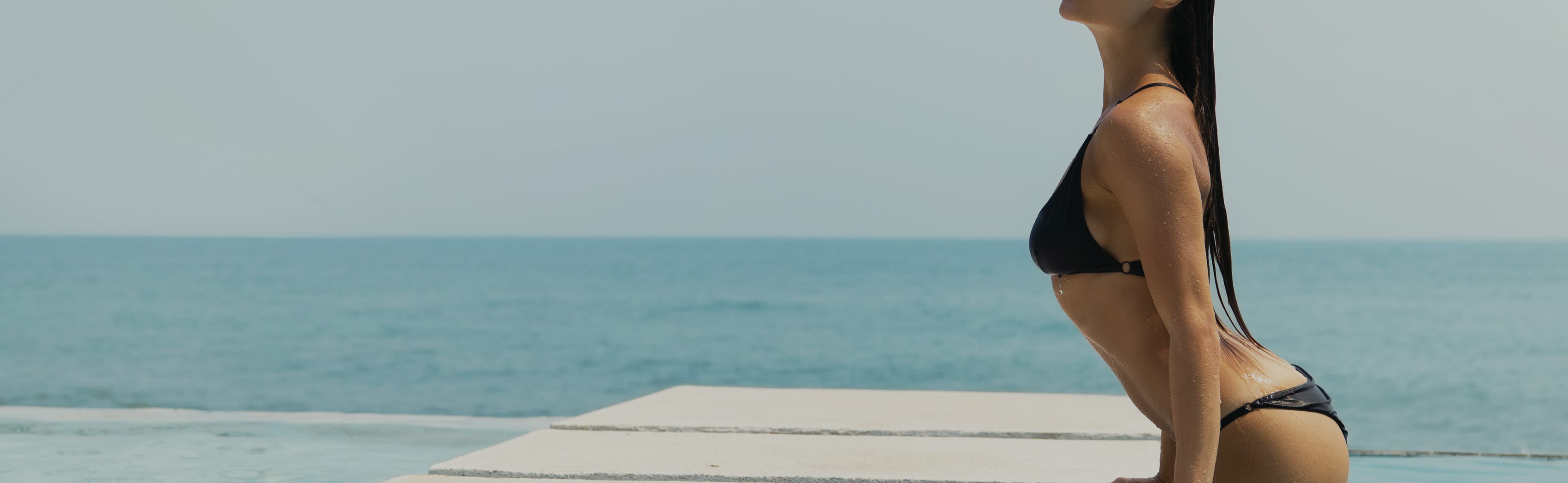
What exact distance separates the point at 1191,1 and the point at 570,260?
85.9 m

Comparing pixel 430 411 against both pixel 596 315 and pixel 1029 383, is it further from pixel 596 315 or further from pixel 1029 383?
pixel 596 315

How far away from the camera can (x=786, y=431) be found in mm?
5035

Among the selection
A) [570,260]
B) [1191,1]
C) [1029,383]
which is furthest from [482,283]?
[1191,1]

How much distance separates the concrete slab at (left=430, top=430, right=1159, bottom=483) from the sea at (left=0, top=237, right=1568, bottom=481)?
9.17 feet

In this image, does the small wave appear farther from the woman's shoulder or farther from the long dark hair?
the woman's shoulder

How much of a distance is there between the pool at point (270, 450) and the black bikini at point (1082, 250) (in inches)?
137

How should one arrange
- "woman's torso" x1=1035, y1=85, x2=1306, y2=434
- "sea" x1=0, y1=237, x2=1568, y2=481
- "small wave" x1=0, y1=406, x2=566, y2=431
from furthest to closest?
"sea" x1=0, y1=237, x2=1568, y2=481
"small wave" x1=0, y1=406, x2=566, y2=431
"woman's torso" x1=1035, y1=85, x2=1306, y2=434

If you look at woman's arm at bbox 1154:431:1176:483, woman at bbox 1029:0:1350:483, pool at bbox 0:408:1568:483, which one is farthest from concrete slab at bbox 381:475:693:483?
woman at bbox 1029:0:1350:483

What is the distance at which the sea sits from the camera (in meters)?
24.4

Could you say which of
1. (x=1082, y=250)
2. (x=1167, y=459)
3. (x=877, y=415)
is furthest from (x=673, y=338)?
(x=1082, y=250)

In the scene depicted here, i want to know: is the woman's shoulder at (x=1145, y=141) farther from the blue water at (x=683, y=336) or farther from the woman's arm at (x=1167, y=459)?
the blue water at (x=683, y=336)

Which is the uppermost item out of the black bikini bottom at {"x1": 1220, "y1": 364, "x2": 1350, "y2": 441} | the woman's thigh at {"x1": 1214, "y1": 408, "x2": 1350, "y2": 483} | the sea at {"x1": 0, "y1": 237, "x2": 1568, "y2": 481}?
the sea at {"x1": 0, "y1": 237, "x2": 1568, "y2": 481}

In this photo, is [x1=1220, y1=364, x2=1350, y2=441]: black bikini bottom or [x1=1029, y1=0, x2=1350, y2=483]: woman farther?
[x1=1220, y1=364, x2=1350, y2=441]: black bikini bottom

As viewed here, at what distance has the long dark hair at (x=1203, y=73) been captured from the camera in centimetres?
187
